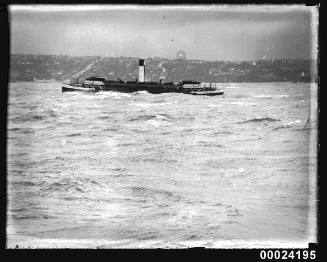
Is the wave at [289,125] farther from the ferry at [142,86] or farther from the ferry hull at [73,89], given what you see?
the ferry hull at [73,89]

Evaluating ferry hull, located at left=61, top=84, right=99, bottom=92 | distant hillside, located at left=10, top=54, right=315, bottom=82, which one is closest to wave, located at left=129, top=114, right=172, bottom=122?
distant hillside, located at left=10, top=54, right=315, bottom=82

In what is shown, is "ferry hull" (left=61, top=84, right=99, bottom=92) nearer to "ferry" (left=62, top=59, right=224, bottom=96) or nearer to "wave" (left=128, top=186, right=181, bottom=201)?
"ferry" (left=62, top=59, right=224, bottom=96)

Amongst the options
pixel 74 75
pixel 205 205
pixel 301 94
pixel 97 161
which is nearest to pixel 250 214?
pixel 205 205

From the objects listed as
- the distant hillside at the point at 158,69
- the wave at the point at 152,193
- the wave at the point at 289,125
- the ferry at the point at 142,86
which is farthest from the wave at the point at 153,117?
the wave at the point at 289,125

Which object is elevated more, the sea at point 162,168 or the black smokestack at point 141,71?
the black smokestack at point 141,71

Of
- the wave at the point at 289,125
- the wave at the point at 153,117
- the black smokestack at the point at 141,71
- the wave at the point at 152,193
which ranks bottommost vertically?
the wave at the point at 152,193

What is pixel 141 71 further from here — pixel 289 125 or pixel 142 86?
pixel 289 125
